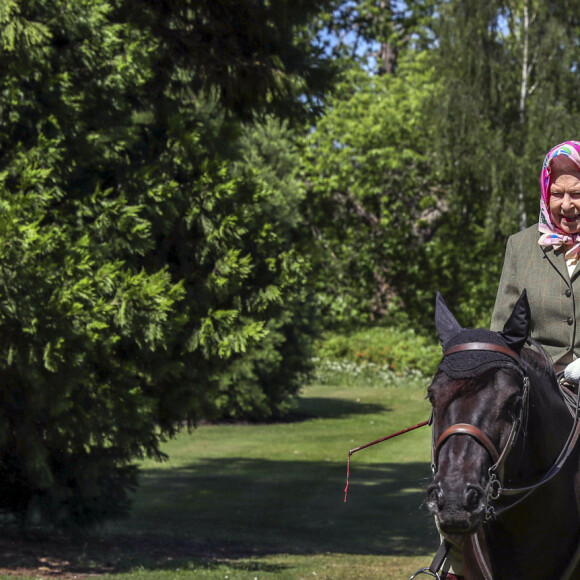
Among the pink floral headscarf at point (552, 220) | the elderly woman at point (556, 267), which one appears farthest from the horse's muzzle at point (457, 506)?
the pink floral headscarf at point (552, 220)

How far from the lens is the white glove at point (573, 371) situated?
4.54 metres

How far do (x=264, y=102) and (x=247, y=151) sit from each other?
13.6 metres

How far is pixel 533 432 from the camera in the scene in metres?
4.11

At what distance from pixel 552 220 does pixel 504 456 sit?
1.55m

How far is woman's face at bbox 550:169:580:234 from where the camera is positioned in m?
4.79

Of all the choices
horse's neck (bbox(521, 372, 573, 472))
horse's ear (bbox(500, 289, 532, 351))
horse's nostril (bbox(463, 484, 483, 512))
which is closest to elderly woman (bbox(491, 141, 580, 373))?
horse's neck (bbox(521, 372, 573, 472))

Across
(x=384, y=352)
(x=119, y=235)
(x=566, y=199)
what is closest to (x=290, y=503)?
(x=119, y=235)

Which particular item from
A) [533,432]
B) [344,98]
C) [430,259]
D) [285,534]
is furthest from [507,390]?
[344,98]

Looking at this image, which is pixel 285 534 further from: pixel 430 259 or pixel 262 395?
pixel 430 259

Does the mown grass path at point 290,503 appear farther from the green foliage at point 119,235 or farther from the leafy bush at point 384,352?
the leafy bush at point 384,352

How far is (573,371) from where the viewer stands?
179 inches

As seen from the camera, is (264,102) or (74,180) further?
(264,102)

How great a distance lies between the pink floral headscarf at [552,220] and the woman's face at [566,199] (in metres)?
0.02

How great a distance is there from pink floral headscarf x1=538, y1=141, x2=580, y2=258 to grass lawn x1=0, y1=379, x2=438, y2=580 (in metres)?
1.45
